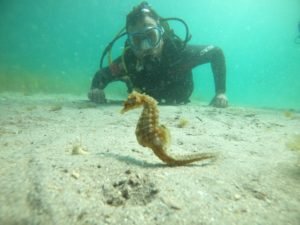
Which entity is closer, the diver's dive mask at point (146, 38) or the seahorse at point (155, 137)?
the seahorse at point (155, 137)

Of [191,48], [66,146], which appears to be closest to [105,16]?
[191,48]

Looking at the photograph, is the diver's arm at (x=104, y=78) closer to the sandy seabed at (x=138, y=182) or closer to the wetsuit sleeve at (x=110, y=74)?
→ the wetsuit sleeve at (x=110, y=74)

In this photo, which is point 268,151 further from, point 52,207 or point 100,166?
point 52,207

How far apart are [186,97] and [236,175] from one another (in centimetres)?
643

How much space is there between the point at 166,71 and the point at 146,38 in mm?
1153

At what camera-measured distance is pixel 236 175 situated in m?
2.41

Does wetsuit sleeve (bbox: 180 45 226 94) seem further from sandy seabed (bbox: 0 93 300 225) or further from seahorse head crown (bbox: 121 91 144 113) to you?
seahorse head crown (bbox: 121 91 144 113)

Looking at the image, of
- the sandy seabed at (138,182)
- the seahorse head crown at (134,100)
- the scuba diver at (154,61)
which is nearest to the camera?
the sandy seabed at (138,182)

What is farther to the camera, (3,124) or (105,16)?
(105,16)

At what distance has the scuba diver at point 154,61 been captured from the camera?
7.49 metres

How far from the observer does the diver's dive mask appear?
7.32 meters

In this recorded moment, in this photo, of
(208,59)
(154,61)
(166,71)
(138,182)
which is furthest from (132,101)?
(208,59)

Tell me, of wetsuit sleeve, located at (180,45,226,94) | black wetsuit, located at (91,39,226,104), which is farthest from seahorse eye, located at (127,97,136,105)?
wetsuit sleeve, located at (180,45,226,94)

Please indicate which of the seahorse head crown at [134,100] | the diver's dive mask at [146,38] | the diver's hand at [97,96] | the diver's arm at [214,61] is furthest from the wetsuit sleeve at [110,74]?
the seahorse head crown at [134,100]
